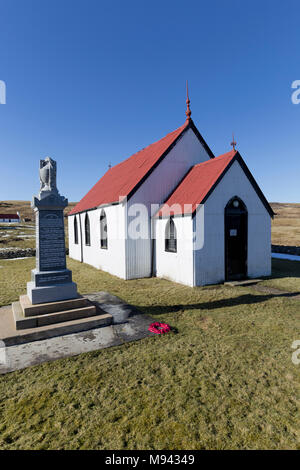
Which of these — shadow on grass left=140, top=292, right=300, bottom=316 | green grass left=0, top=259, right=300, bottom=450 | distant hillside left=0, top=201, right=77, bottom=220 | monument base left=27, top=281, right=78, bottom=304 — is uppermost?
distant hillside left=0, top=201, right=77, bottom=220

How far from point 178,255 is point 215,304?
4.06 meters

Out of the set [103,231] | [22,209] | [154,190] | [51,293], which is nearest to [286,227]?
[154,190]

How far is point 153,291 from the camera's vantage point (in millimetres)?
11094

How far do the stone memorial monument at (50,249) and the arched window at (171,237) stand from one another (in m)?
6.38

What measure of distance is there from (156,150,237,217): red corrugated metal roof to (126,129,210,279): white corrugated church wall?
0.58 m

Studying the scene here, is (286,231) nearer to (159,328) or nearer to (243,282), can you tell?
(243,282)

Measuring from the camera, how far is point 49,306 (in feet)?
24.2

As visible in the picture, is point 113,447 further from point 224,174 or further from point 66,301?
point 224,174

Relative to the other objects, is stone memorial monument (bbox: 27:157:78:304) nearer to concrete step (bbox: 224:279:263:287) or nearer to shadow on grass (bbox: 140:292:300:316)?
shadow on grass (bbox: 140:292:300:316)

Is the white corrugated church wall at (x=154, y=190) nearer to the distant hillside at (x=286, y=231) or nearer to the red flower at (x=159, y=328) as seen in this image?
the red flower at (x=159, y=328)

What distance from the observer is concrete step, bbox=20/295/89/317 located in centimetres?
709

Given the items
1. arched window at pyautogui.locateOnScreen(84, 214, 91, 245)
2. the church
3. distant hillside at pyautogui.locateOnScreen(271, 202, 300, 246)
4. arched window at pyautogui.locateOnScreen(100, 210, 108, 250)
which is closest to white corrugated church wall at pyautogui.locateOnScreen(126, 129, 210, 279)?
the church
